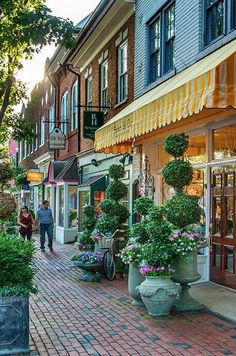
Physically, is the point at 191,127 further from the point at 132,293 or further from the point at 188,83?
the point at 132,293

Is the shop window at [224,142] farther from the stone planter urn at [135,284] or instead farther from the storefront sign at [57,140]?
the storefront sign at [57,140]

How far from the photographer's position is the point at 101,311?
309 inches

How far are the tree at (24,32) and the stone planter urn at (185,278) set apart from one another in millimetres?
5834

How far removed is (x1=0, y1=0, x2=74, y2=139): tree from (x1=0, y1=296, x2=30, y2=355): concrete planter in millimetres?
6819

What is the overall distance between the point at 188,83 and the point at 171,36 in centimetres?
474

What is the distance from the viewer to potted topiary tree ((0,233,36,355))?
5.61 m

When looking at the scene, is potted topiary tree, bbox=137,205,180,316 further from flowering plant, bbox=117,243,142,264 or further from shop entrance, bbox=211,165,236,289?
shop entrance, bbox=211,165,236,289

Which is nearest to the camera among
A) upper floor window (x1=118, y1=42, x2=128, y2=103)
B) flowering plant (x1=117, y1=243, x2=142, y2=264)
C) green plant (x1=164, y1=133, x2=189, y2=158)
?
green plant (x1=164, y1=133, x2=189, y2=158)

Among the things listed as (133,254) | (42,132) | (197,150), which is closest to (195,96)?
(133,254)

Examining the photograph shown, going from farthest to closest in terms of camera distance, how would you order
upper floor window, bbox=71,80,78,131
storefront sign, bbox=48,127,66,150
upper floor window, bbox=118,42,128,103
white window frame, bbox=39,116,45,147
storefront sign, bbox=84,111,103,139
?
white window frame, bbox=39,116,45,147 < storefront sign, bbox=48,127,66,150 < upper floor window, bbox=71,80,78,131 < storefront sign, bbox=84,111,103,139 < upper floor window, bbox=118,42,128,103

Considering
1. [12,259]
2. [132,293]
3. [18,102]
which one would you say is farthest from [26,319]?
[18,102]

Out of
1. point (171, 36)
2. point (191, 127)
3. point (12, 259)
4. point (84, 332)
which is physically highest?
point (171, 36)

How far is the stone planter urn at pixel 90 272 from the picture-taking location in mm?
10617

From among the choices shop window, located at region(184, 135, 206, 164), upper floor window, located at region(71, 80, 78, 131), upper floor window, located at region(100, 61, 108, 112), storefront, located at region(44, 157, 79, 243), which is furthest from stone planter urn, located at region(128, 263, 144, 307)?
upper floor window, located at region(71, 80, 78, 131)
